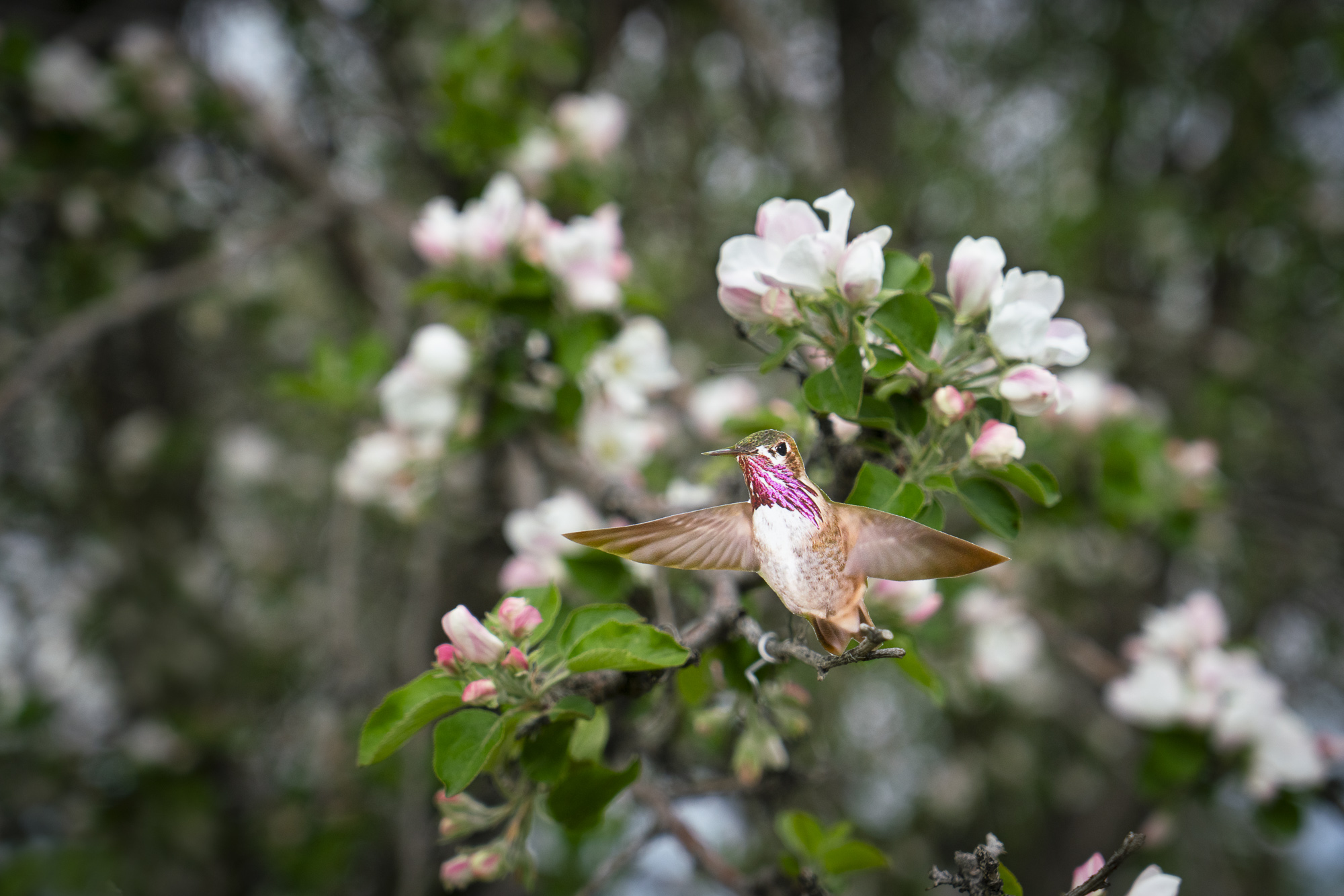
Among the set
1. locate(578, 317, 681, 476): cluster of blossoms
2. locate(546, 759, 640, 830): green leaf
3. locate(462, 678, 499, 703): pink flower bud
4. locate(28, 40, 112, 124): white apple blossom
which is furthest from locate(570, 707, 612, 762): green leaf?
locate(28, 40, 112, 124): white apple blossom

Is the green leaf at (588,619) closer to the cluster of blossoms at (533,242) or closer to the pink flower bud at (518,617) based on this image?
the pink flower bud at (518,617)

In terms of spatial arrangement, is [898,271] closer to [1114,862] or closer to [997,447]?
[997,447]

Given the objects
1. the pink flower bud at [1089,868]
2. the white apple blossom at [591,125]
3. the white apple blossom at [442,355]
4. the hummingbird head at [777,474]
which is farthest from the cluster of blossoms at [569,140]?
the pink flower bud at [1089,868]

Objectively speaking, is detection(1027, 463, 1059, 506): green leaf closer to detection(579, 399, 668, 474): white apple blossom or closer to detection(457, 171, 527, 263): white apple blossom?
detection(579, 399, 668, 474): white apple blossom

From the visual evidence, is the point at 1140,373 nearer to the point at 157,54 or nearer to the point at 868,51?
the point at 868,51

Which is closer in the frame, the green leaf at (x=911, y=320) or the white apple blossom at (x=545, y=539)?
the green leaf at (x=911, y=320)

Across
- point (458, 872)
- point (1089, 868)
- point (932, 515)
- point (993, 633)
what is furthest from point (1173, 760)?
point (458, 872)
